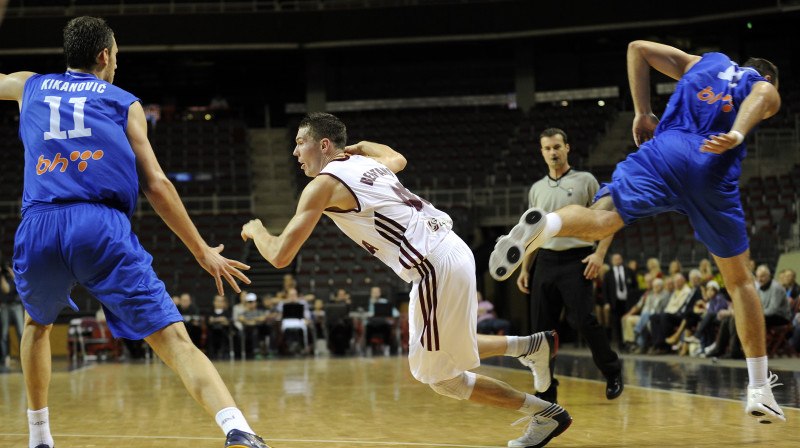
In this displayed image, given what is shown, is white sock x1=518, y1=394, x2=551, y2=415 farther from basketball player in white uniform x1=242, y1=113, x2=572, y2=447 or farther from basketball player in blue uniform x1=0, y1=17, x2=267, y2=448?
basketball player in blue uniform x1=0, y1=17, x2=267, y2=448

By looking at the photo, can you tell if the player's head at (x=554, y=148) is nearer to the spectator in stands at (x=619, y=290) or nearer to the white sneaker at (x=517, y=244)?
the white sneaker at (x=517, y=244)

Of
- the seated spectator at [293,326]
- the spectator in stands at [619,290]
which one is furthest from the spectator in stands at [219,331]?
the spectator in stands at [619,290]

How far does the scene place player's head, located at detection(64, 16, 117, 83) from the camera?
141 inches

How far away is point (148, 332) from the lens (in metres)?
3.31

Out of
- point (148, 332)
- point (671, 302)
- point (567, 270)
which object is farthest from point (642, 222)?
point (148, 332)

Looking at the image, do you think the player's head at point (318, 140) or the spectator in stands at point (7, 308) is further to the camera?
the spectator in stands at point (7, 308)

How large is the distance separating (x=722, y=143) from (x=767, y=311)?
7.40 metres

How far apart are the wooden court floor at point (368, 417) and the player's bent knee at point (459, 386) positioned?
1.74ft

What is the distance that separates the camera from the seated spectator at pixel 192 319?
50.0 ft

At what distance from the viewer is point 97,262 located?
330cm

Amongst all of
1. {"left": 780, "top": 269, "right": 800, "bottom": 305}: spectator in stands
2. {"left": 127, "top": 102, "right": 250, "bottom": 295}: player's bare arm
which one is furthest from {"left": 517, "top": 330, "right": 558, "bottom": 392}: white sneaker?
{"left": 780, "top": 269, "right": 800, "bottom": 305}: spectator in stands

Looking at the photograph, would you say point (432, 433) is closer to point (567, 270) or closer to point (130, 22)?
point (567, 270)

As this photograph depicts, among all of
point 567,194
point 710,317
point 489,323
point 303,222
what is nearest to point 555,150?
point 567,194

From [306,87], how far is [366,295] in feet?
40.2
